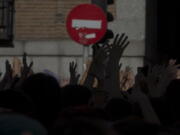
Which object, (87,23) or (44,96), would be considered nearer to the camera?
(44,96)

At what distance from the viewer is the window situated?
44.7 feet

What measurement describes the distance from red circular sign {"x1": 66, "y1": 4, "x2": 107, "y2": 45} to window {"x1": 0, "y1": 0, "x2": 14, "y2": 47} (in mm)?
4053

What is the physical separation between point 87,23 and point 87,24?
2cm

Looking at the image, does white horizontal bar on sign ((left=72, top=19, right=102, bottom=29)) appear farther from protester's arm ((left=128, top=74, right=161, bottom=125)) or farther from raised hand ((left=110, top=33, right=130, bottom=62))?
protester's arm ((left=128, top=74, right=161, bottom=125))

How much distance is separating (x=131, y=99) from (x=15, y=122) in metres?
2.04

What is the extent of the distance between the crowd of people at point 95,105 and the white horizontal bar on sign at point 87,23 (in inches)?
119

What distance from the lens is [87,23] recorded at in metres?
9.66

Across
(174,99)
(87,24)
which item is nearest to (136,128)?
(174,99)

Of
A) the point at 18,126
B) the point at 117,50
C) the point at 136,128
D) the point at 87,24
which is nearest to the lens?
the point at 18,126

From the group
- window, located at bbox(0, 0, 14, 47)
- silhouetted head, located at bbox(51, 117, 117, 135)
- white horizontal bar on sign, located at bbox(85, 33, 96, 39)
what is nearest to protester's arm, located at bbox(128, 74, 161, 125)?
silhouetted head, located at bbox(51, 117, 117, 135)

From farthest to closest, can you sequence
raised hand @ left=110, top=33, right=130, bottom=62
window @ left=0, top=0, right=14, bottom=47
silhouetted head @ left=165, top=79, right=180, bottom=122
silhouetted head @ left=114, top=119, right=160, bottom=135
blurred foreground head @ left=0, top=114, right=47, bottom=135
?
window @ left=0, top=0, right=14, bottom=47 < raised hand @ left=110, top=33, right=130, bottom=62 < silhouetted head @ left=165, top=79, right=180, bottom=122 < silhouetted head @ left=114, top=119, right=160, bottom=135 < blurred foreground head @ left=0, top=114, right=47, bottom=135

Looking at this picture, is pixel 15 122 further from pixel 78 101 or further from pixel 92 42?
pixel 92 42

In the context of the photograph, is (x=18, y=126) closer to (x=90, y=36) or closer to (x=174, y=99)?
(x=174, y=99)

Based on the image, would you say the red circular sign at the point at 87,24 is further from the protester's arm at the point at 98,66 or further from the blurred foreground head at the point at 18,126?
the blurred foreground head at the point at 18,126
